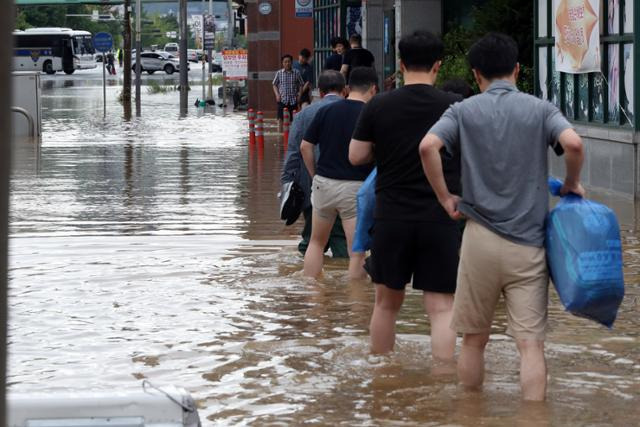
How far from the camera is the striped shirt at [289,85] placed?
104 ft

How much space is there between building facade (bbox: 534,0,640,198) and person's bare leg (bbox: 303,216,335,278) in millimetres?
6256

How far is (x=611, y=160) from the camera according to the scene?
1645cm

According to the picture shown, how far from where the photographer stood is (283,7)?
44.8 m

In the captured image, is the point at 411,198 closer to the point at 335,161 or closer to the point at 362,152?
the point at 362,152

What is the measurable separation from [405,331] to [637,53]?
813 cm

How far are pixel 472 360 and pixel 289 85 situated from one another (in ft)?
83.3

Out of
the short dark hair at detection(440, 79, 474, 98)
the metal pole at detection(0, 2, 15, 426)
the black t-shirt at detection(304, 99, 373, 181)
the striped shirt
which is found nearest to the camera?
the metal pole at detection(0, 2, 15, 426)

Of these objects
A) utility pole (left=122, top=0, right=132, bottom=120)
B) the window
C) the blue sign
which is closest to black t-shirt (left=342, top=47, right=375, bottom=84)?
the window

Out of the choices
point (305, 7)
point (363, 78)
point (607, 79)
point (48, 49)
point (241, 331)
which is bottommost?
point (241, 331)

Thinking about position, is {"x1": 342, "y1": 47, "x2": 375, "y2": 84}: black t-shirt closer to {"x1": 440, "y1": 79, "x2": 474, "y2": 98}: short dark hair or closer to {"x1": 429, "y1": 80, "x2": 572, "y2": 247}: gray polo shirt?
{"x1": 440, "y1": 79, "x2": 474, "y2": 98}: short dark hair

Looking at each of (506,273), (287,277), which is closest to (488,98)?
(506,273)

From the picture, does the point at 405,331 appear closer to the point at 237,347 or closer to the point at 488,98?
the point at 237,347

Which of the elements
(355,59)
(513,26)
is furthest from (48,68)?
(513,26)

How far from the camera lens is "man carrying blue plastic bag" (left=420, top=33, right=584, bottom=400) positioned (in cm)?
606
